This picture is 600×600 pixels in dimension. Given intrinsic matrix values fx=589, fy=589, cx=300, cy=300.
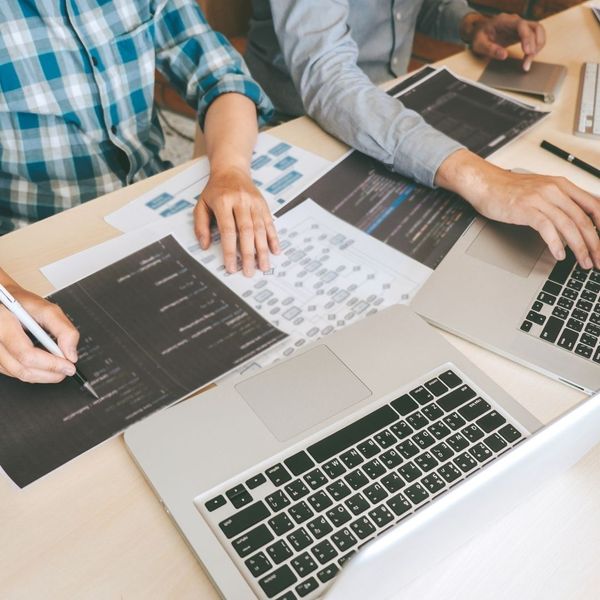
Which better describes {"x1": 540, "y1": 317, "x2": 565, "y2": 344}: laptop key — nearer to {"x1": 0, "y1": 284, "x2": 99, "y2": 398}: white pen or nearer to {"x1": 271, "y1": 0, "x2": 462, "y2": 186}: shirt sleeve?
{"x1": 271, "y1": 0, "x2": 462, "y2": 186}: shirt sleeve

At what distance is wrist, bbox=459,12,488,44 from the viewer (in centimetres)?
126

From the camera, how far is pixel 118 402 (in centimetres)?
57

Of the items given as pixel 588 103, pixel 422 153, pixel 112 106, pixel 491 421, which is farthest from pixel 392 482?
pixel 588 103

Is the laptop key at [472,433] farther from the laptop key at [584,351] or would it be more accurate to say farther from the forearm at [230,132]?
the forearm at [230,132]

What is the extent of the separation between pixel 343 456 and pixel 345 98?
0.62 metres

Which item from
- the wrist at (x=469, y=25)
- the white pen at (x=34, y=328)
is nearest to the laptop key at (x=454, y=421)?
the white pen at (x=34, y=328)

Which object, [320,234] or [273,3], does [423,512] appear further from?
[273,3]

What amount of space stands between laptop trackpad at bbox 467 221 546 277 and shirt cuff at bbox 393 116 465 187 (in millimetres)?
117

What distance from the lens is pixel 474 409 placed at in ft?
1.83

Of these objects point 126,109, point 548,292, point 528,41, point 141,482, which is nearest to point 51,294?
point 141,482

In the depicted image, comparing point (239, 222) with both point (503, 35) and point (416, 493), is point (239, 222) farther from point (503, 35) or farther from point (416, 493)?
point (503, 35)

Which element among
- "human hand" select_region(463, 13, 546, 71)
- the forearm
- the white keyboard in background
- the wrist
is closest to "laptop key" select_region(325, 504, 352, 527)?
the forearm

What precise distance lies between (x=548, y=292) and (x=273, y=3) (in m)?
0.66

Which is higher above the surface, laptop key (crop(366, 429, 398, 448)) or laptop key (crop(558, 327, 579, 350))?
laptop key (crop(558, 327, 579, 350))
